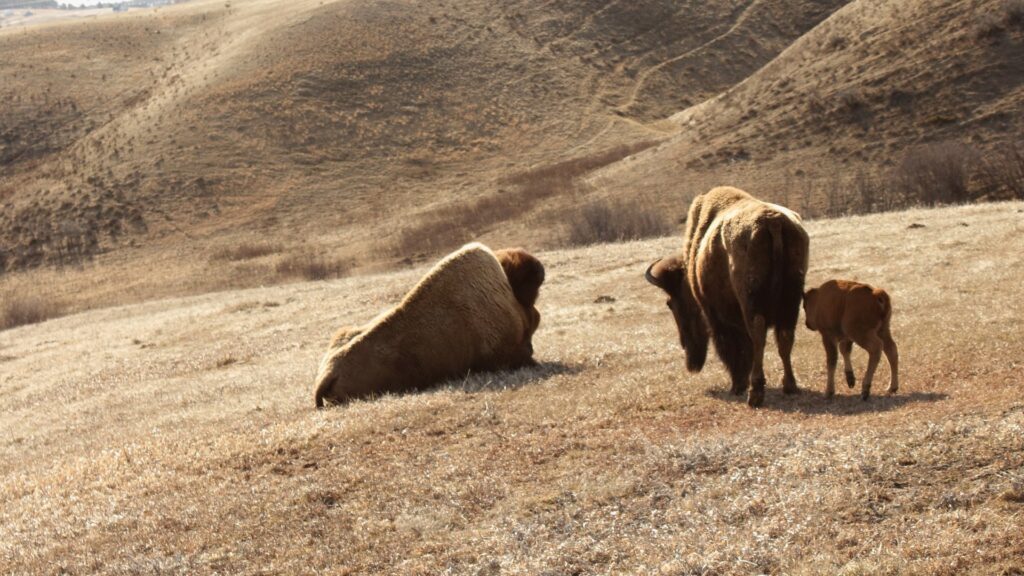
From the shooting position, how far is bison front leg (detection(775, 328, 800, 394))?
10711 mm

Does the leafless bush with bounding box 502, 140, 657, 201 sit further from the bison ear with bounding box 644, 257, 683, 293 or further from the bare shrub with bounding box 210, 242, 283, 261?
the bison ear with bounding box 644, 257, 683, 293

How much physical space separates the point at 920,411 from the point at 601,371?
513cm

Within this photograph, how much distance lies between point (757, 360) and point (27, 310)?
43.1m

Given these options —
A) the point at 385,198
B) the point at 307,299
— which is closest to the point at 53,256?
the point at 385,198

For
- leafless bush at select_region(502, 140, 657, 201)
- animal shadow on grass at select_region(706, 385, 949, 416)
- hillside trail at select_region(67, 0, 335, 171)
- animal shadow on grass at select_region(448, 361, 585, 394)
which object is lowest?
leafless bush at select_region(502, 140, 657, 201)

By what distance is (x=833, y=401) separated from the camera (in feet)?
34.5

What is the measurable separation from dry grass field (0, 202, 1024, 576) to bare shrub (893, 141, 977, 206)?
2059cm

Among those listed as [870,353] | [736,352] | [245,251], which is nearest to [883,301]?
[870,353]

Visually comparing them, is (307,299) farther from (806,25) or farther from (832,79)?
(806,25)

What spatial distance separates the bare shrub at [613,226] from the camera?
1636 inches

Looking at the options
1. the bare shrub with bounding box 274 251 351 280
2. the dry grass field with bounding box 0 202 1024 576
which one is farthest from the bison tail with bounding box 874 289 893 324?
the bare shrub with bounding box 274 251 351 280

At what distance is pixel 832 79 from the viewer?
5147 centimetres

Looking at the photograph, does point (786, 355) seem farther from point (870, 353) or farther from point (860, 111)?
point (860, 111)

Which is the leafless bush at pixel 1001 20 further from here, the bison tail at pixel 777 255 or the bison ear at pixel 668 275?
the bison tail at pixel 777 255
